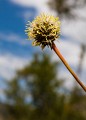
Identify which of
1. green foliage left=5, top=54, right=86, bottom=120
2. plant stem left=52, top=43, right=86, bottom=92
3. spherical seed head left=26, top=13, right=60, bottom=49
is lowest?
plant stem left=52, top=43, right=86, bottom=92

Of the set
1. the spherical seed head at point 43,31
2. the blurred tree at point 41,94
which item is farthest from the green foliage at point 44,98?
the spherical seed head at point 43,31

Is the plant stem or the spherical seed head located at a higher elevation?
the spherical seed head

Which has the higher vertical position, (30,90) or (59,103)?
(30,90)

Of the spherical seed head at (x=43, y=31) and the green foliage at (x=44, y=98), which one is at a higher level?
the green foliage at (x=44, y=98)

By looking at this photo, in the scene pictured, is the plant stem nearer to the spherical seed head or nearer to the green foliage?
the spherical seed head

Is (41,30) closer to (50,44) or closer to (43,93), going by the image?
(50,44)

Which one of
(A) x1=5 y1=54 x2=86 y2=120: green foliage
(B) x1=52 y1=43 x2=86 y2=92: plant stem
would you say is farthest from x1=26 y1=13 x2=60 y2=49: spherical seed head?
(A) x1=5 y1=54 x2=86 y2=120: green foliage

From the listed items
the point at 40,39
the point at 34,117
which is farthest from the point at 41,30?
the point at 34,117

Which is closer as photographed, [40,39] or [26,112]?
[40,39]

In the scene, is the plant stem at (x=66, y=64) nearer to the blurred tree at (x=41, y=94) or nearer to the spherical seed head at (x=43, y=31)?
the spherical seed head at (x=43, y=31)
